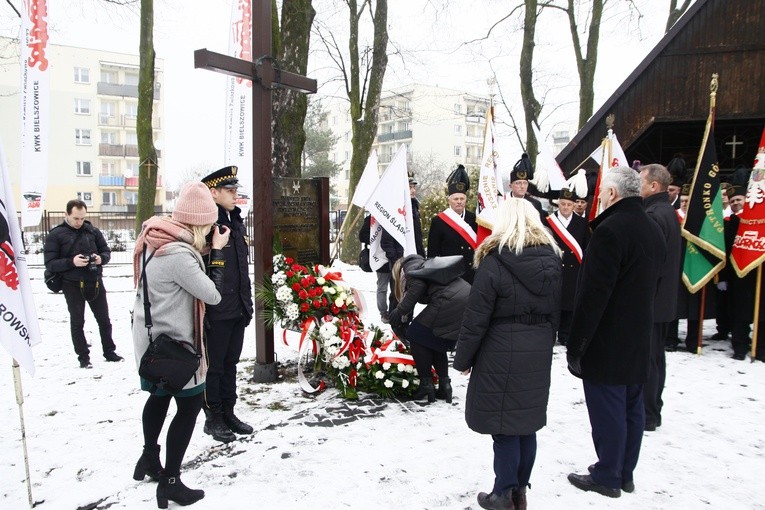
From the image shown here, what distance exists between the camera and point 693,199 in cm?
677

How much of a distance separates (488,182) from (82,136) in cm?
5065

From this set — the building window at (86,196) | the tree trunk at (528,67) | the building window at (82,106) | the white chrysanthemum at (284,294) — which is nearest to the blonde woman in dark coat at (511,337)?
the white chrysanthemum at (284,294)

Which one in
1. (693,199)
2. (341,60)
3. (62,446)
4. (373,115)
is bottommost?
(62,446)

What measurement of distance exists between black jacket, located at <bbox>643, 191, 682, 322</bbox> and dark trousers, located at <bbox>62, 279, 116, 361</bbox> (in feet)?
19.1

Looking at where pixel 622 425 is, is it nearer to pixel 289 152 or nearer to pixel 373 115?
pixel 289 152

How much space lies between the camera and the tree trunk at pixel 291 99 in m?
9.41

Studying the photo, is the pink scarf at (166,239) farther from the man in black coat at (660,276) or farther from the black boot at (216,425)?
the man in black coat at (660,276)

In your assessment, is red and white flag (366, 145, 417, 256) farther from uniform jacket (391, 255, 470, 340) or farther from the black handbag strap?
the black handbag strap

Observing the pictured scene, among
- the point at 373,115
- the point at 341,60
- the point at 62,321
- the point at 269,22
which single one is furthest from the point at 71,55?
the point at 269,22

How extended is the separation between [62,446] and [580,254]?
5.90m

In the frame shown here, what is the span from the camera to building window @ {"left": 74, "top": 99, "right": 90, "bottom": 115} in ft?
155

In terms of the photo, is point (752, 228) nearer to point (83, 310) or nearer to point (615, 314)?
point (615, 314)

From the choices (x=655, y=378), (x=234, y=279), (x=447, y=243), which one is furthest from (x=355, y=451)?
(x=447, y=243)

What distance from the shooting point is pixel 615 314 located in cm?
339
